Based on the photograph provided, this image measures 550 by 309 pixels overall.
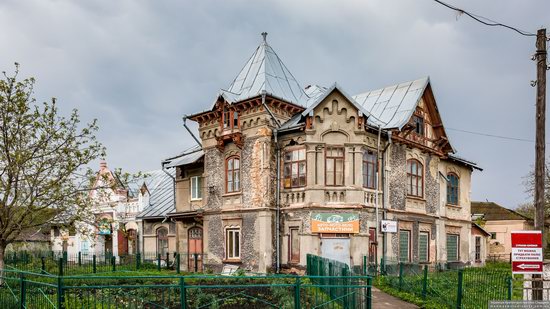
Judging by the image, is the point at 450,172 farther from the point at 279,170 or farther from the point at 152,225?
the point at 152,225

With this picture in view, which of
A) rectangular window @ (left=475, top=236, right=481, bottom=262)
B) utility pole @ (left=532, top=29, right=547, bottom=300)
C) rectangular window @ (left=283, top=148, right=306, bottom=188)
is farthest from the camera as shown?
rectangular window @ (left=475, top=236, right=481, bottom=262)

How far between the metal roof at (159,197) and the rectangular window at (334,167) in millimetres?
11753

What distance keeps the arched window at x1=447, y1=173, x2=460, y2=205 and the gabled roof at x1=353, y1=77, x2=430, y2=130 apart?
20.1 feet

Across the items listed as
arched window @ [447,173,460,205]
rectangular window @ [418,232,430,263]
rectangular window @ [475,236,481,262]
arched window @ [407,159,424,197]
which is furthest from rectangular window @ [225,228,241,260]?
rectangular window @ [475,236,481,262]

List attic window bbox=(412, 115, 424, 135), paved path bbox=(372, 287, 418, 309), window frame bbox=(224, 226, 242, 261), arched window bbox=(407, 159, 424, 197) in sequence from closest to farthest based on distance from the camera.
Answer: paved path bbox=(372, 287, 418, 309)
window frame bbox=(224, 226, 242, 261)
arched window bbox=(407, 159, 424, 197)
attic window bbox=(412, 115, 424, 135)

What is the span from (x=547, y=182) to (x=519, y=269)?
3358cm

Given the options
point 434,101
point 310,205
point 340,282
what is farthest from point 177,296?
point 434,101

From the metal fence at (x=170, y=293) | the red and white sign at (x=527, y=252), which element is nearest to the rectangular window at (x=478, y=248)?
the metal fence at (x=170, y=293)

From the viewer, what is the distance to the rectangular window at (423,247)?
25141 millimetres

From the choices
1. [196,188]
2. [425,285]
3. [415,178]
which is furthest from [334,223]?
[196,188]

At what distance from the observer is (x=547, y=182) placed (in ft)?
134

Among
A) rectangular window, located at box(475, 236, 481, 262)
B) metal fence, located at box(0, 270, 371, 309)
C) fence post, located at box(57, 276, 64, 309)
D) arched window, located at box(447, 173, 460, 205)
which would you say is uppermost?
arched window, located at box(447, 173, 460, 205)

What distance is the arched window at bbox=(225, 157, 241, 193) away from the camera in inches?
900

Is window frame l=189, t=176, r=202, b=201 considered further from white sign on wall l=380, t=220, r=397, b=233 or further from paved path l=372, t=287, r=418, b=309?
paved path l=372, t=287, r=418, b=309
